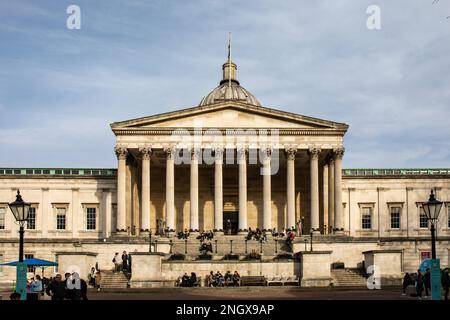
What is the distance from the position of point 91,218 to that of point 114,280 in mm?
28159

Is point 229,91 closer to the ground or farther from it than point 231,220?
farther from it

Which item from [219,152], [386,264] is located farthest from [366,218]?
[386,264]

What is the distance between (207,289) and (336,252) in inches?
786

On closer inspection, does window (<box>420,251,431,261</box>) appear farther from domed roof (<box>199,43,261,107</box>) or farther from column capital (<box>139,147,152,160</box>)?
domed roof (<box>199,43,261,107</box>)

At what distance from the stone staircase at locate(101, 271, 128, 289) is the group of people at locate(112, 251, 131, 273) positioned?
2.48 feet

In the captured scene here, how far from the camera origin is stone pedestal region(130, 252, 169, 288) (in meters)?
49.1

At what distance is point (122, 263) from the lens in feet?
183

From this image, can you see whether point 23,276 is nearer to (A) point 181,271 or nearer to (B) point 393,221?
(A) point 181,271

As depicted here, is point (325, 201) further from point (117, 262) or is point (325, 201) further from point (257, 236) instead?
point (117, 262)

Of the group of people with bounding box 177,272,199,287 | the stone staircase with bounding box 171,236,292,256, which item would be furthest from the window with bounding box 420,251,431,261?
the group of people with bounding box 177,272,199,287

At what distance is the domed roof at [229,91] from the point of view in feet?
316

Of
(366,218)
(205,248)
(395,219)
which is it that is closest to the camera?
(205,248)

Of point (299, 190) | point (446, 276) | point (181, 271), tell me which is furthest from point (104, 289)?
point (299, 190)

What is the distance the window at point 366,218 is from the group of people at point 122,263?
3208 cm
